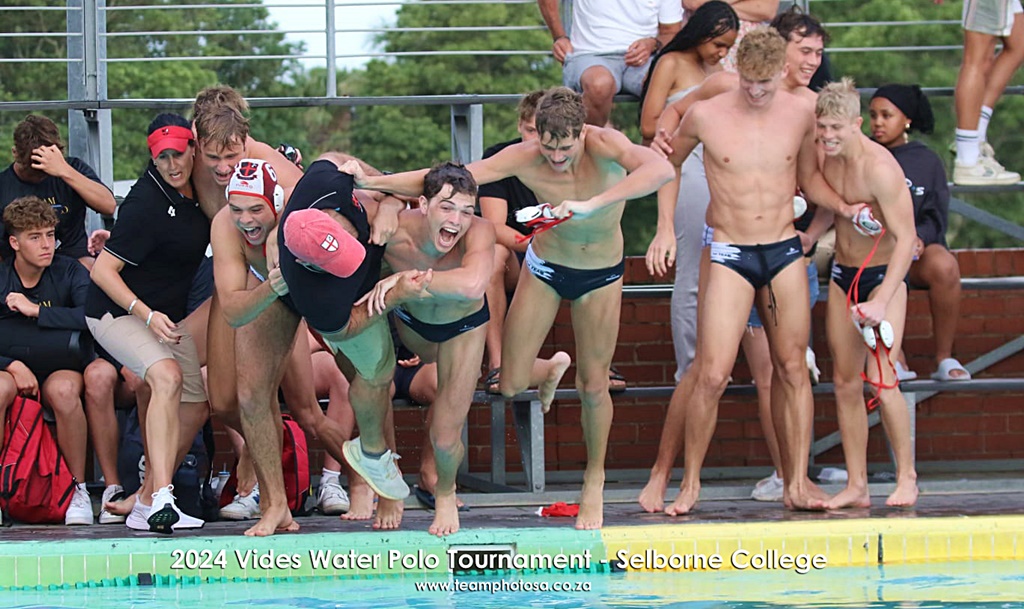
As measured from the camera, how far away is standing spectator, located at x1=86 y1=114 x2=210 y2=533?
6547mm

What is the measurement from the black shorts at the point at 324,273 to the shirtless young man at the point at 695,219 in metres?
1.52

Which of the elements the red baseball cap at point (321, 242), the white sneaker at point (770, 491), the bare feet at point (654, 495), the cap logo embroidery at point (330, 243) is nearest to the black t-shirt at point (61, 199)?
the red baseball cap at point (321, 242)

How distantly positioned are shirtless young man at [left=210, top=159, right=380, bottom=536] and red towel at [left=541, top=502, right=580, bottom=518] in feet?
4.35

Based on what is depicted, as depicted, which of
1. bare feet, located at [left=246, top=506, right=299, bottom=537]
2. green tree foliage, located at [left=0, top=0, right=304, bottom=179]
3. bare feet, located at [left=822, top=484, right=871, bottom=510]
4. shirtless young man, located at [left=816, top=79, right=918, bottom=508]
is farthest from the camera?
green tree foliage, located at [left=0, top=0, right=304, bottom=179]

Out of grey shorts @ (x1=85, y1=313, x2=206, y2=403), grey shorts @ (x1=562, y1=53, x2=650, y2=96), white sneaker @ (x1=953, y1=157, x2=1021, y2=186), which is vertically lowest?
grey shorts @ (x1=85, y1=313, x2=206, y2=403)

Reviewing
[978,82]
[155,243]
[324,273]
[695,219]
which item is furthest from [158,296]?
[978,82]

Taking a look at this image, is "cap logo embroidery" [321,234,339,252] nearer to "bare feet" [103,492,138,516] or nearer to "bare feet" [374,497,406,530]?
"bare feet" [374,497,406,530]

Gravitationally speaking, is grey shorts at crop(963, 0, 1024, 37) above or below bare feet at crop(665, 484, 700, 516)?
above

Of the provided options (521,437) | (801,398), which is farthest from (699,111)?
(521,437)

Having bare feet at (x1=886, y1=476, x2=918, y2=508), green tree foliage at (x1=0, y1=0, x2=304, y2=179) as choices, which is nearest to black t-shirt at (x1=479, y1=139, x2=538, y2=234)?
bare feet at (x1=886, y1=476, x2=918, y2=508)

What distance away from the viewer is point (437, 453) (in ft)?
21.4

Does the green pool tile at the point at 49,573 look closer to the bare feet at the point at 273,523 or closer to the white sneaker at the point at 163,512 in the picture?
the white sneaker at the point at 163,512

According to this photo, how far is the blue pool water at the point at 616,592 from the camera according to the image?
578 cm

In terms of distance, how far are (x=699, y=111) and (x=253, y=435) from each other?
2745 mm
